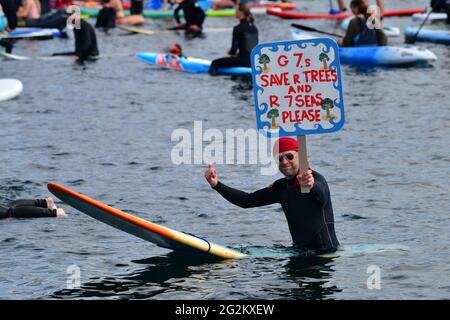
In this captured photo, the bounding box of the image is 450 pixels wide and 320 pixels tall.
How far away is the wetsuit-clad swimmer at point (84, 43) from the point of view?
1271 inches

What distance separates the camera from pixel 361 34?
3056 cm

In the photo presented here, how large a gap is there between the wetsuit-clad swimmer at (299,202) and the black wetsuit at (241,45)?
15.7 m

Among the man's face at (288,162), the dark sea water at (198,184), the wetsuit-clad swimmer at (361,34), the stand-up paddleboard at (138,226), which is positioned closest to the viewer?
the man's face at (288,162)

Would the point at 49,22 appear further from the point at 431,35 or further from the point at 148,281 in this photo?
the point at 148,281

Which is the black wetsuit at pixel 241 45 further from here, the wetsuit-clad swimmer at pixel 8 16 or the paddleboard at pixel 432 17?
the paddleboard at pixel 432 17

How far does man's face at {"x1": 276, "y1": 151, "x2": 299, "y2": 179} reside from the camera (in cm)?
1250

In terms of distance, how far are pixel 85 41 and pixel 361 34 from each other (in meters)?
7.73

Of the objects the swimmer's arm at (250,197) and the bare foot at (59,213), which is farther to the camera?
the bare foot at (59,213)

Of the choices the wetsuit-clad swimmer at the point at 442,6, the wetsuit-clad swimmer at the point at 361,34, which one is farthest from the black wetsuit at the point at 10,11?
the wetsuit-clad swimmer at the point at 442,6

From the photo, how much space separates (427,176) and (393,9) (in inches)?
1190

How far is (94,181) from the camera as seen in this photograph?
1861cm


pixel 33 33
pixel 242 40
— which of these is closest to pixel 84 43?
pixel 242 40
